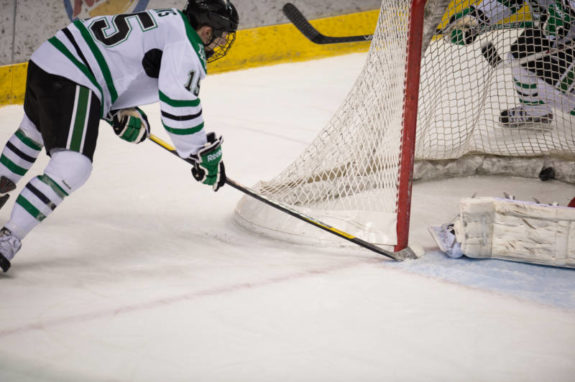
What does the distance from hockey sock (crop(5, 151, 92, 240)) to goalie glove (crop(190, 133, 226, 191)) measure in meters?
→ 0.33

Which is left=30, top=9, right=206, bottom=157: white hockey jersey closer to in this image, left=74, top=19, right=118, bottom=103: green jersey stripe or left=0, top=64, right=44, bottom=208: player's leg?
left=74, top=19, right=118, bottom=103: green jersey stripe

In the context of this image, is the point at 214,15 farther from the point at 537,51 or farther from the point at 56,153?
the point at 537,51

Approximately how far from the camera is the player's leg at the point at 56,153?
184 cm

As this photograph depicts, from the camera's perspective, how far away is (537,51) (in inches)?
113

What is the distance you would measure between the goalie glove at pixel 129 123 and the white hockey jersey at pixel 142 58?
196mm

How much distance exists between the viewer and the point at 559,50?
2.75m

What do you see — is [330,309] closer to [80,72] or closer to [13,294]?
[13,294]

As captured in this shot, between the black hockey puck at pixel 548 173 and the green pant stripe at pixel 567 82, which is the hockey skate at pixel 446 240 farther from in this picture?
the green pant stripe at pixel 567 82

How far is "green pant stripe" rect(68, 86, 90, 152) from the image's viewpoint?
6.11ft

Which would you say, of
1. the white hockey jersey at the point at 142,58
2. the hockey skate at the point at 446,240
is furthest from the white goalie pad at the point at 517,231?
the white hockey jersey at the point at 142,58

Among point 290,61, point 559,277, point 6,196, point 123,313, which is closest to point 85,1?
point 290,61

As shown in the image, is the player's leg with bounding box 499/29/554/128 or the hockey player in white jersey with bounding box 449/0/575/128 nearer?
the hockey player in white jersey with bounding box 449/0/575/128

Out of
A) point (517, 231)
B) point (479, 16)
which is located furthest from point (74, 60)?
point (479, 16)

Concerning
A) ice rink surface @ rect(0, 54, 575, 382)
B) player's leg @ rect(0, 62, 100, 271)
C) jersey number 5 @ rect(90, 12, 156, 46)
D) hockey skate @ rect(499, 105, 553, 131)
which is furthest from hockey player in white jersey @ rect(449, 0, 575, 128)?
player's leg @ rect(0, 62, 100, 271)
